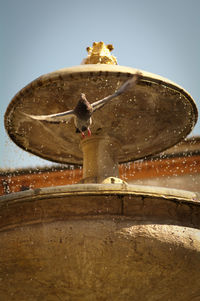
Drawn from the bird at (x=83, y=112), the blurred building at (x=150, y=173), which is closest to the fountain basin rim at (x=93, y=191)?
the bird at (x=83, y=112)

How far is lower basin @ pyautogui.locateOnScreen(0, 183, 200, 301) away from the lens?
3.69 metres

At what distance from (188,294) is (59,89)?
2.40m

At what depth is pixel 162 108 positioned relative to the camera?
5.64 m

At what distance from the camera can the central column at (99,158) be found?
17.2 feet

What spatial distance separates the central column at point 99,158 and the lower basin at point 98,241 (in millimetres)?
→ 1350

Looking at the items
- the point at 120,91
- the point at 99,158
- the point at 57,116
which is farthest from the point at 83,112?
the point at 99,158

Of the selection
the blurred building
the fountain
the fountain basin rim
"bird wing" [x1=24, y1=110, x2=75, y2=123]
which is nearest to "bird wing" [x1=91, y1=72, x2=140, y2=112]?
"bird wing" [x1=24, y1=110, x2=75, y2=123]

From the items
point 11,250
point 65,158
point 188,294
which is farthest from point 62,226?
point 65,158

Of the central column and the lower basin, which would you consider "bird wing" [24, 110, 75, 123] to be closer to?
the central column

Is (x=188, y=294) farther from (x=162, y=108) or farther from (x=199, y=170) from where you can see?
(x=199, y=170)

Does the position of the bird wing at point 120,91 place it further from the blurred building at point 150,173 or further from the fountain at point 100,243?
the blurred building at point 150,173

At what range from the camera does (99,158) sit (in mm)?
5363

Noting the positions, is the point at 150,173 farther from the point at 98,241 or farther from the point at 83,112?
the point at 98,241

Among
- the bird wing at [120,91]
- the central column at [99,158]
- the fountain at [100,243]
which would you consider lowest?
the fountain at [100,243]
